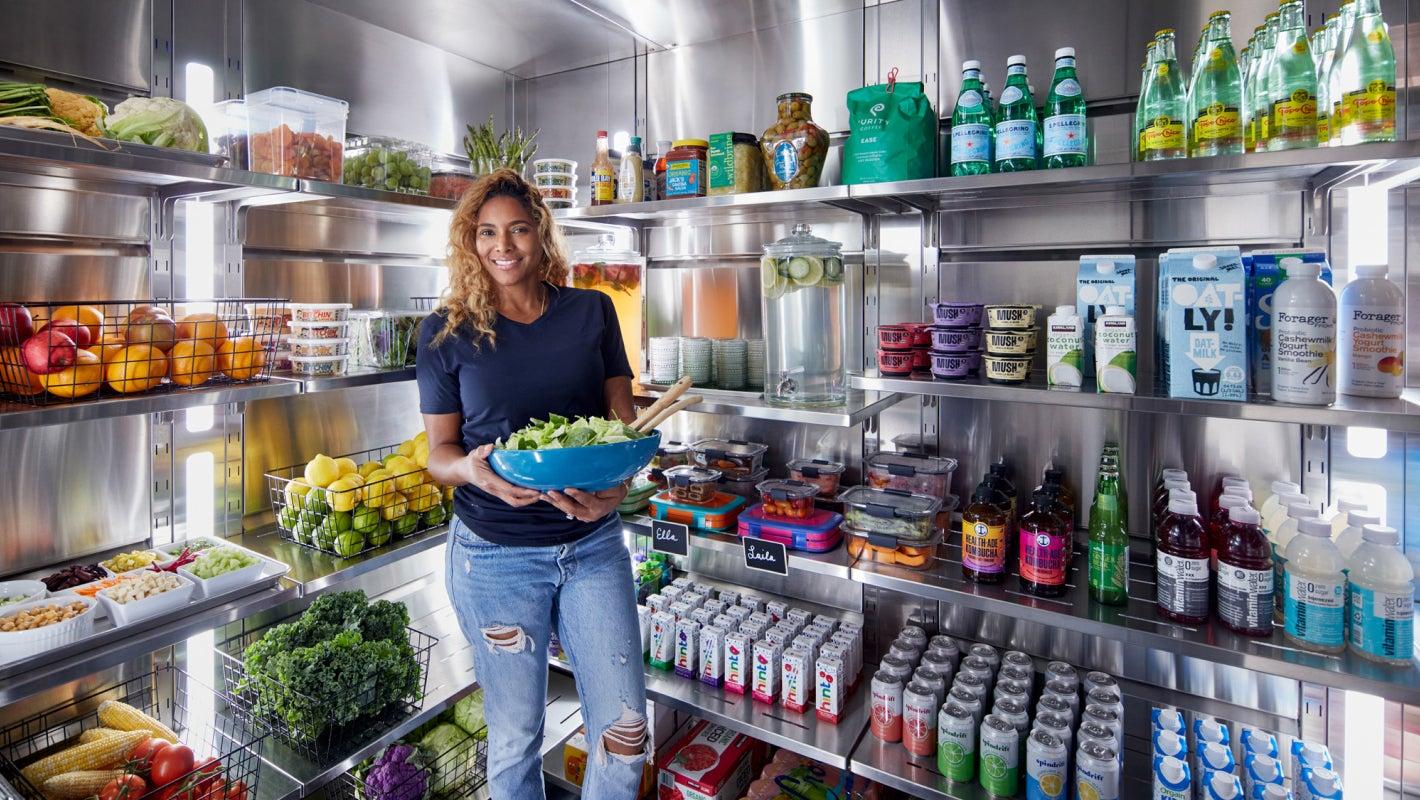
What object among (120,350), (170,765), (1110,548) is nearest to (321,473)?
(120,350)

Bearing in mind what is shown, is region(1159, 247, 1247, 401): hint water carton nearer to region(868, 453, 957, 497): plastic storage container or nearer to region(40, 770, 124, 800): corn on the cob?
region(868, 453, 957, 497): plastic storage container

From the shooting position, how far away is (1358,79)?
1.34 m

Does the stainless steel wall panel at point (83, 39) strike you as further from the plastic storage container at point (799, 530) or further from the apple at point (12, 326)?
the plastic storage container at point (799, 530)

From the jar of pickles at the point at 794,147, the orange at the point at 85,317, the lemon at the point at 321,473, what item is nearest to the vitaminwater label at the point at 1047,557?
the jar of pickles at the point at 794,147

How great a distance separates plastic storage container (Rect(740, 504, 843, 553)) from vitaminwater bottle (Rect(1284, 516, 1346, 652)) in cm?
96

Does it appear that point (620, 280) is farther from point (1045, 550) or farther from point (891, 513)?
point (1045, 550)

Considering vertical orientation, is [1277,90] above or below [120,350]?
above

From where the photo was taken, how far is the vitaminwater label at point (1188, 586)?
155cm

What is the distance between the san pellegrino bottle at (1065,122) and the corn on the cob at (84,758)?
7.52 feet

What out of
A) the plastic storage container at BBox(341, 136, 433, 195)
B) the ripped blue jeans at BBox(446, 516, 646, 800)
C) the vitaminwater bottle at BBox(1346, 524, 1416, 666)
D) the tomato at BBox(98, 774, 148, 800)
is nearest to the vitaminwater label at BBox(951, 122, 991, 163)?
the vitaminwater bottle at BBox(1346, 524, 1416, 666)

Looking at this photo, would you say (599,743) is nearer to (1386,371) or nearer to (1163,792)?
(1163,792)

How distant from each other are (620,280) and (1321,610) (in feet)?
6.00

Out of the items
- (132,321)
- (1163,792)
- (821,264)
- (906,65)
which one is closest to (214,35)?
(132,321)

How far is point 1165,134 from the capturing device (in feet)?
4.99
